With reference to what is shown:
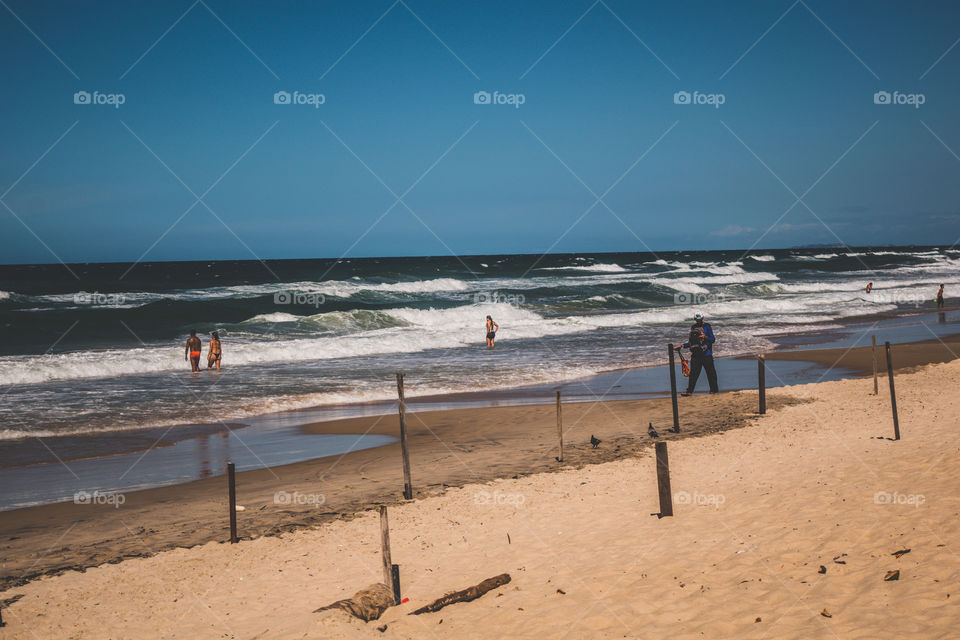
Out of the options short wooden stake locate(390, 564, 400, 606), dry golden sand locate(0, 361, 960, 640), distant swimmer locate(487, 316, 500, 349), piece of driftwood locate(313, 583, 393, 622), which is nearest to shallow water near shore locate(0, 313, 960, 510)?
dry golden sand locate(0, 361, 960, 640)

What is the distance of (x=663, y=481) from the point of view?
25.3ft

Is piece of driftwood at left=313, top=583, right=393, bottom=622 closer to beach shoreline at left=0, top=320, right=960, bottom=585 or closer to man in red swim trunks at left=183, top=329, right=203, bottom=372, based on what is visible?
beach shoreline at left=0, top=320, right=960, bottom=585

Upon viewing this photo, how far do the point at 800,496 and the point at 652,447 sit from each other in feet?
12.2

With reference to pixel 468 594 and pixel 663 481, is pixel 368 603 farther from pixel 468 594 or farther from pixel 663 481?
pixel 663 481

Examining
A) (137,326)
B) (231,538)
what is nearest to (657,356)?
(231,538)

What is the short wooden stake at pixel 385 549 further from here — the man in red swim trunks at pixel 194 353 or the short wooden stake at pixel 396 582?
the man in red swim trunks at pixel 194 353

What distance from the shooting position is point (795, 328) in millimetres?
31625

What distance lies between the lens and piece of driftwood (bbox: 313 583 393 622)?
227 inches

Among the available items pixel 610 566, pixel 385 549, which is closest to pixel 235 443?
pixel 385 549

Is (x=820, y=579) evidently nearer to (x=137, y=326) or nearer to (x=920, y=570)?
(x=920, y=570)

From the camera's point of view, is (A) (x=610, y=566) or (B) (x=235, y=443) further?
(B) (x=235, y=443)

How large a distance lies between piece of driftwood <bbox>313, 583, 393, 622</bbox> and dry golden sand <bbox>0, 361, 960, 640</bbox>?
11cm

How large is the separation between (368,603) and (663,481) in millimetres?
3439

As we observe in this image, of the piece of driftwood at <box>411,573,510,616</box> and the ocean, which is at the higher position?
the ocean
